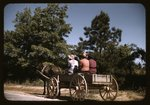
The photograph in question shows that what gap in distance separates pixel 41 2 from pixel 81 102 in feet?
4.20

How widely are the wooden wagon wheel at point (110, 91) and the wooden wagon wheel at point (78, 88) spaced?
0.72ft

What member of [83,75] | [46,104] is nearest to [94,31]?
[83,75]

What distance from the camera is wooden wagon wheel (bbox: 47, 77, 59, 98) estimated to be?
7242 mm

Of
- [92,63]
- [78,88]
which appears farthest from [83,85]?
[92,63]

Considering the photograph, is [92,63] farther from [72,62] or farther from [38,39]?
[38,39]

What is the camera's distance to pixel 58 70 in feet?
23.6

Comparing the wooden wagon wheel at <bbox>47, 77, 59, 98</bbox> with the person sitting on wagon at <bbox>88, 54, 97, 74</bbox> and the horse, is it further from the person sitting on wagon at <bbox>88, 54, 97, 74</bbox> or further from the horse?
the person sitting on wagon at <bbox>88, 54, 97, 74</bbox>

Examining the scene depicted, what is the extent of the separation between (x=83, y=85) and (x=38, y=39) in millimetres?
797

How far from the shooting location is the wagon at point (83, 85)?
7027 millimetres

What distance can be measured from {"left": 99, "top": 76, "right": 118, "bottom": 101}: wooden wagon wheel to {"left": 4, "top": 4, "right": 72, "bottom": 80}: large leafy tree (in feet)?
1.99

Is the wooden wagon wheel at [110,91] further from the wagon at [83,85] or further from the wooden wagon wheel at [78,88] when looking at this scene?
the wooden wagon wheel at [78,88]

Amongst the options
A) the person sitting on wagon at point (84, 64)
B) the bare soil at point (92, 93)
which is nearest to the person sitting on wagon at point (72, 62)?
the person sitting on wagon at point (84, 64)

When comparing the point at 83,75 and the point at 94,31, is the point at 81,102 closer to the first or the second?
the point at 83,75

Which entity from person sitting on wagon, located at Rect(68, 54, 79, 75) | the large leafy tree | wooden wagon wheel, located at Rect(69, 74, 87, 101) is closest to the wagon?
wooden wagon wheel, located at Rect(69, 74, 87, 101)
